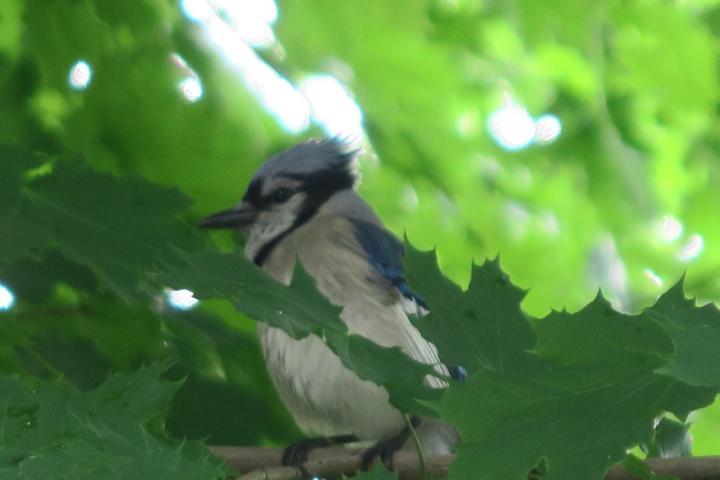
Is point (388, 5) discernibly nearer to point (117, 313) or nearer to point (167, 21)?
point (167, 21)

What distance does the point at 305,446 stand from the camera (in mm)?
2064

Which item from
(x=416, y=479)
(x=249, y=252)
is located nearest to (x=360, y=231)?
(x=249, y=252)

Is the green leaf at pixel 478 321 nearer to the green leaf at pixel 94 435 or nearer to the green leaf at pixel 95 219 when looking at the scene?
the green leaf at pixel 94 435

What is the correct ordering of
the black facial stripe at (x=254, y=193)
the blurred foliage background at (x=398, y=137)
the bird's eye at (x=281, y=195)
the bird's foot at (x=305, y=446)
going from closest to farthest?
1. the bird's foot at (x=305, y=446)
2. the blurred foliage background at (x=398, y=137)
3. the black facial stripe at (x=254, y=193)
4. the bird's eye at (x=281, y=195)

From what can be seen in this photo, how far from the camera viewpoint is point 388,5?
2418mm

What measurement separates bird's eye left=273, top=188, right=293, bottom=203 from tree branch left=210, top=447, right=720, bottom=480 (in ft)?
3.55

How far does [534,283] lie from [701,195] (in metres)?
0.91

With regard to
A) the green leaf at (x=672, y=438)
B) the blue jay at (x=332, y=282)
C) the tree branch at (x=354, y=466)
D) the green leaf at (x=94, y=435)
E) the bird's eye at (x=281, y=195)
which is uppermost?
the bird's eye at (x=281, y=195)

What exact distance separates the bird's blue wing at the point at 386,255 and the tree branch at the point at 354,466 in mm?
710

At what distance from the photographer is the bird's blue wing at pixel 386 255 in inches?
95.3

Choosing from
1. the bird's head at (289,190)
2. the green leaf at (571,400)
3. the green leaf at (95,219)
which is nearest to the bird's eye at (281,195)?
the bird's head at (289,190)

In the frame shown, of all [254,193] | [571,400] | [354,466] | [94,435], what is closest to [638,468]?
[571,400]

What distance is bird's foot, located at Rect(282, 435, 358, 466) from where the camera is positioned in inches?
70.2

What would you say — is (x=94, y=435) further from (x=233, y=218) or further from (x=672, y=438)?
(x=233, y=218)
